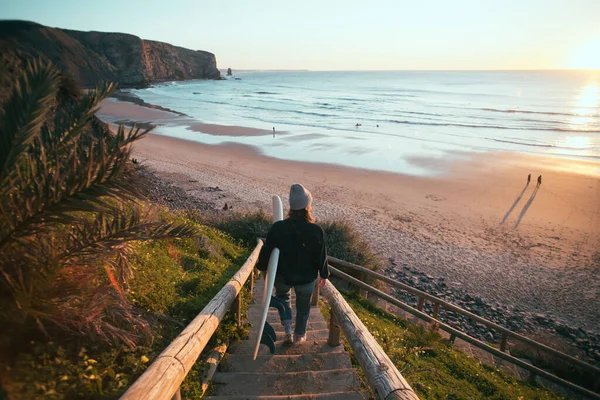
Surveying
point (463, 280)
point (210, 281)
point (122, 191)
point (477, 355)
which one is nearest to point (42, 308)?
point (122, 191)

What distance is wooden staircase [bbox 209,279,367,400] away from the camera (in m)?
3.12

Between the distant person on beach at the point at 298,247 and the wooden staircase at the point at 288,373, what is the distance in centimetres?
63

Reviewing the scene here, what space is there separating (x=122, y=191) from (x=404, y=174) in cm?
1997

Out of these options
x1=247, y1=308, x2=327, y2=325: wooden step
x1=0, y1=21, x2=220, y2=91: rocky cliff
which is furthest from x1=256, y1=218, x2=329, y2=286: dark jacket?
x1=0, y1=21, x2=220, y2=91: rocky cliff

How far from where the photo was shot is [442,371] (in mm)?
5367

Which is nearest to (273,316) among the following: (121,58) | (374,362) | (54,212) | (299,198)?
(299,198)

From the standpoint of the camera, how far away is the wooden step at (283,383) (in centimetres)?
316

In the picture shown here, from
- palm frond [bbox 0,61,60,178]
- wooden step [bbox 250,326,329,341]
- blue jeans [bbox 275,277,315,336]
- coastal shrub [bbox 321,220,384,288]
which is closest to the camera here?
palm frond [bbox 0,61,60,178]

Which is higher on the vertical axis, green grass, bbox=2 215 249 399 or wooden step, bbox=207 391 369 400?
green grass, bbox=2 215 249 399

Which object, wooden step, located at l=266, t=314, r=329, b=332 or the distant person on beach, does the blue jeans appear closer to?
the distant person on beach

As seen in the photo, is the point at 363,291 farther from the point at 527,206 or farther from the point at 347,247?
the point at 527,206

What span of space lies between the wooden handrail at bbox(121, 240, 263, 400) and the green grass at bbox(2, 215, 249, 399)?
0.32 metres

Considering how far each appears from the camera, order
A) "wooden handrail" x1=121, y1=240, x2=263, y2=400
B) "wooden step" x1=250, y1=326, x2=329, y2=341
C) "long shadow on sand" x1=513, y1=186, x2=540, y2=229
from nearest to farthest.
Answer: "wooden handrail" x1=121, y1=240, x2=263, y2=400
"wooden step" x1=250, y1=326, x2=329, y2=341
"long shadow on sand" x1=513, y1=186, x2=540, y2=229

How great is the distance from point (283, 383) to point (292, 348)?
792mm
